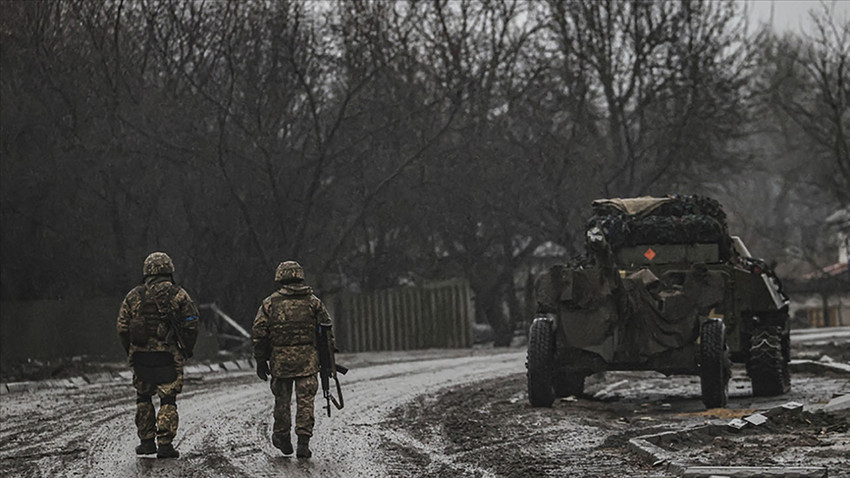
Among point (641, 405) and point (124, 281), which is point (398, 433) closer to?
point (641, 405)

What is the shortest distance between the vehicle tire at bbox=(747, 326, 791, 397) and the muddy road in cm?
26

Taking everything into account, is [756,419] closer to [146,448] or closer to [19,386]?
[146,448]

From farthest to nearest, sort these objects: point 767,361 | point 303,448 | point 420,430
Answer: point 767,361, point 420,430, point 303,448

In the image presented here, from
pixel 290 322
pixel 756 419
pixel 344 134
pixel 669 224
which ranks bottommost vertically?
pixel 756 419

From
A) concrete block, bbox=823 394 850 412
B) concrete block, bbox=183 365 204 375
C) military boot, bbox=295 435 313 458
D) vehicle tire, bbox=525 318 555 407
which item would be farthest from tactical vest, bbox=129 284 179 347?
concrete block, bbox=183 365 204 375

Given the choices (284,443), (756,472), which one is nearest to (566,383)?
(284,443)

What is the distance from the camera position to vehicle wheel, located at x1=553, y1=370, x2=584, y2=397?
52.1 feet

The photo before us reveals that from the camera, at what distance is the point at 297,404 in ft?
36.7

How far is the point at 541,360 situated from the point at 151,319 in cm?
545

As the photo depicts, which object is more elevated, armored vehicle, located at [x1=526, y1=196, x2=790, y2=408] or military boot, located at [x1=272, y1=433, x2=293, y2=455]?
armored vehicle, located at [x1=526, y1=196, x2=790, y2=408]

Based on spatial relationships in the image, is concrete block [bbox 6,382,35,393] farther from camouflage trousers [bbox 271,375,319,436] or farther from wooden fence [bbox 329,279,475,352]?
wooden fence [bbox 329,279,475,352]

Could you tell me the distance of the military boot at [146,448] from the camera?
1132 centimetres

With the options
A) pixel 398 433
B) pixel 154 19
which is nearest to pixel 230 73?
pixel 154 19

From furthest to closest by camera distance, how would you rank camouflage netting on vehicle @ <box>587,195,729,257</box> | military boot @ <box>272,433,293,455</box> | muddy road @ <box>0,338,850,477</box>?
camouflage netting on vehicle @ <box>587,195,729,257</box>, military boot @ <box>272,433,293,455</box>, muddy road @ <box>0,338,850,477</box>
